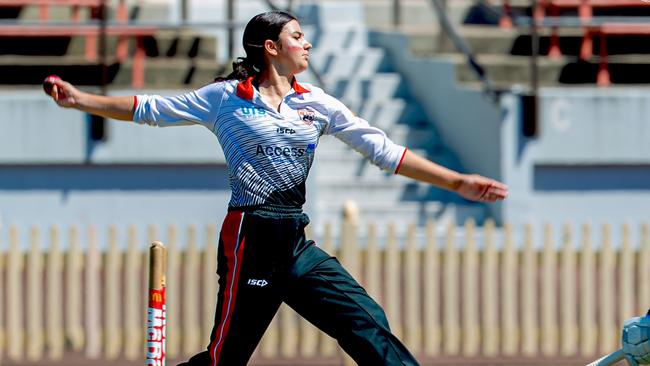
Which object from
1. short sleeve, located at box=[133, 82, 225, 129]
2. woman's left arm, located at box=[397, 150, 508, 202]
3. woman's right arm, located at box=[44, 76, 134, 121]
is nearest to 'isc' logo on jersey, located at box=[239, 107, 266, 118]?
short sleeve, located at box=[133, 82, 225, 129]

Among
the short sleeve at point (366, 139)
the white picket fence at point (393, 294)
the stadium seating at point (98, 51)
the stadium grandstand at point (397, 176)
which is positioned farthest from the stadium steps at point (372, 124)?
the short sleeve at point (366, 139)

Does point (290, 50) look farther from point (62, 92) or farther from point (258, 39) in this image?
point (62, 92)

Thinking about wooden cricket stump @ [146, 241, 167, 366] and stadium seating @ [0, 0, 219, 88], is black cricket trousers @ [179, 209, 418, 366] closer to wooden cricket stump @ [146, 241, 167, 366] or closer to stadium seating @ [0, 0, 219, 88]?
wooden cricket stump @ [146, 241, 167, 366]

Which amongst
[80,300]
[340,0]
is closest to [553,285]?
[80,300]

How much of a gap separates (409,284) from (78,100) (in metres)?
5.21

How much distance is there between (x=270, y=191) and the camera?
20.2 ft

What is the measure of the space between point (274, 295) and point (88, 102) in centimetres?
111

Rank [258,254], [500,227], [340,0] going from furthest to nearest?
[340,0] < [500,227] < [258,254]

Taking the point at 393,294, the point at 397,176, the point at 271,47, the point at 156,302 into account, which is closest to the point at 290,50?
the point at 271,47

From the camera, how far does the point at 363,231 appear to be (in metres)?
13.9

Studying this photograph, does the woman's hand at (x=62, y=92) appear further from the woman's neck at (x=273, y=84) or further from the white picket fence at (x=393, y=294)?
the white picket fence at (x=393, y=294)

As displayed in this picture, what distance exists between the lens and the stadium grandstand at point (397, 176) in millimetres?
11039

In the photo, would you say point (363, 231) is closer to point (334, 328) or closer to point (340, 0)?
point (340, 0)

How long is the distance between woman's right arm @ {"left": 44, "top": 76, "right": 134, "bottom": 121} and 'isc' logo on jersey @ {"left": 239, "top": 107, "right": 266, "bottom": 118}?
1.57ft
